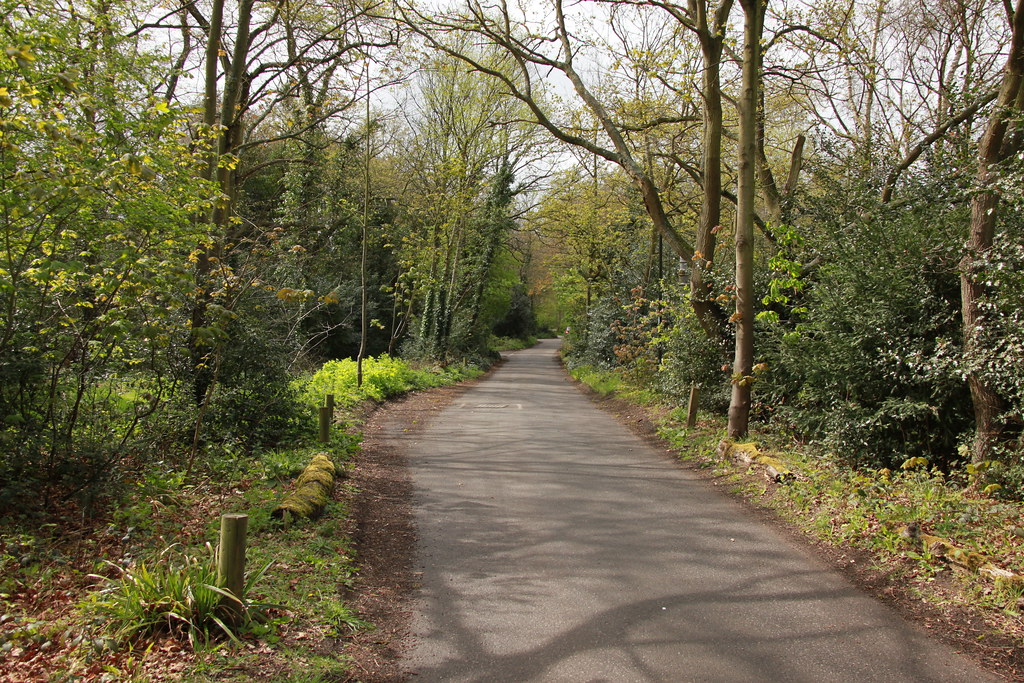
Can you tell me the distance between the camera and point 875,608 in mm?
4938

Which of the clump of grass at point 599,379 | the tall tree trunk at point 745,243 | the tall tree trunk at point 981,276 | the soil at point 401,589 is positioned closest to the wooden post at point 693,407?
the tall tree trunk at point 745,243

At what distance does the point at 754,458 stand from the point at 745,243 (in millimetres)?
3345

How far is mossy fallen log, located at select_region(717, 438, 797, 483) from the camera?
323 inches

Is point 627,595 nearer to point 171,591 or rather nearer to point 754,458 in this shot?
point 171,591

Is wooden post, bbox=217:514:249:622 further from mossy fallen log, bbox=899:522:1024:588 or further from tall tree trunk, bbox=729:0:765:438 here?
tall tree trunk, bbox=729:0:765:438

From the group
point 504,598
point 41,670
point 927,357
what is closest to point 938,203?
point 927,357

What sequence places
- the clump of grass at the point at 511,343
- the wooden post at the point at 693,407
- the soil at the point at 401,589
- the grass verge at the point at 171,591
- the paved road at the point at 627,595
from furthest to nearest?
1. the clump of grass at the point at 511,343
2. the wooden post at the point at 693,407
3. the soil at the point at 401,589
4. the paved road at the point at 627,595
5. the grass verge at the point at 171,591

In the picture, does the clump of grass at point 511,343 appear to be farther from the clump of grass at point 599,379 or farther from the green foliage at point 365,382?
the green foliage at point 365,382

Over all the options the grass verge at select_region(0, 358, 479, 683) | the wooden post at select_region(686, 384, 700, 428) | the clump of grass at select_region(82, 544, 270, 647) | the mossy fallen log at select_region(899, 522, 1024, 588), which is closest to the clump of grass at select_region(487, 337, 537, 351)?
the wooden post at select_region(686, 384, 700, 428)

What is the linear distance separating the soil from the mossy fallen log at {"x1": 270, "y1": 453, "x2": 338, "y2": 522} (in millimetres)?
407

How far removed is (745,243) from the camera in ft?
34.2

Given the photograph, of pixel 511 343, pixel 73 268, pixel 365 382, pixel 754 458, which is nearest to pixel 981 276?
pixel 754 458

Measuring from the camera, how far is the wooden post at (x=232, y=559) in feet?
14.3

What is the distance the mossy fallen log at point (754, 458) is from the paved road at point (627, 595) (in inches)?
29.3
